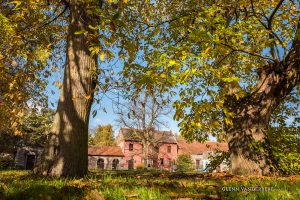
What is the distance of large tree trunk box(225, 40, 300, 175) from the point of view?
26.9ft

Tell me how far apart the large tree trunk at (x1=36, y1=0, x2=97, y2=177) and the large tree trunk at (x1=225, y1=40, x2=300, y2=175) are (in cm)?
526

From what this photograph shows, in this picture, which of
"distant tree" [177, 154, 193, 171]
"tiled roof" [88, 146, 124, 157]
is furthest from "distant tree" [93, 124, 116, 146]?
"distant tree" [177, 154, 193, 171]

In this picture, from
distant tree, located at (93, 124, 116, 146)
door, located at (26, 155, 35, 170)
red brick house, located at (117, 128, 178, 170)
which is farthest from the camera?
distant tree, located at (93, 124, 116, 146)

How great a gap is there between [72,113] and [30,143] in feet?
105

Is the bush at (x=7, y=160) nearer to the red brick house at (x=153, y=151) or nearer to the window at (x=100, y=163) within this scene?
the window at (x=100, y=163)

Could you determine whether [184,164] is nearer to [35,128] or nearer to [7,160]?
[35,128]

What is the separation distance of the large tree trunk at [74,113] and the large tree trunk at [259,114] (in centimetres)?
526

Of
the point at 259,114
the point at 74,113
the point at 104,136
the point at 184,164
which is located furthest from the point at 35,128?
the point at 104,136

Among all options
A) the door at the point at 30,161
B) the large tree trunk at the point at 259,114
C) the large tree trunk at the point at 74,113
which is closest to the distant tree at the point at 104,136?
the door at the point at 30,161

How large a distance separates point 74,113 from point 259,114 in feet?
20.6

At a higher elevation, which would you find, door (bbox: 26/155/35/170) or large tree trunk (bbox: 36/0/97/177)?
large tree trunk (bbox: 36/0/97/177)

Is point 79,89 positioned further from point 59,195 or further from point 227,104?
point 227,104

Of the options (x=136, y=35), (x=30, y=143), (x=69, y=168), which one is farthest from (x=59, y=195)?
(x=30, y=143)

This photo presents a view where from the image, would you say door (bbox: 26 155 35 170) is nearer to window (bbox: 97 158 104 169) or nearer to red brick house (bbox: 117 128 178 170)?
window (bbox: 97 158 104 169)
